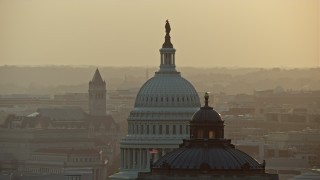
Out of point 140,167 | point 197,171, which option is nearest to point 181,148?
point 197,171

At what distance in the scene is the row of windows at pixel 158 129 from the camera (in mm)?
104875

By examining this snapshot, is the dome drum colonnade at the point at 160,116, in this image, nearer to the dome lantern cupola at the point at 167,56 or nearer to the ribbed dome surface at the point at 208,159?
the dome lantern cupola at the point at 167,56

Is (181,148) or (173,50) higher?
(173,50)

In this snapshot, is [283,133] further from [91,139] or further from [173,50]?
[173,50]

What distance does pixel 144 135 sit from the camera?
4136 inches

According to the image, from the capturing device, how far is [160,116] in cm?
10588

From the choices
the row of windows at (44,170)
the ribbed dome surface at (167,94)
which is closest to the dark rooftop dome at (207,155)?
the ribbed dome surface at (167,94)

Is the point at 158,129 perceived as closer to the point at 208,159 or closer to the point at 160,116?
the point at 160,116

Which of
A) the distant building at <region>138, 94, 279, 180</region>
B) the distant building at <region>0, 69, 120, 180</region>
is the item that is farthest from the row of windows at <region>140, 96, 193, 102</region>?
the distant building at <region>0, 69, 120, 180</region>

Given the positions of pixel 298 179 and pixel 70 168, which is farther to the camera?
pixel 70 168

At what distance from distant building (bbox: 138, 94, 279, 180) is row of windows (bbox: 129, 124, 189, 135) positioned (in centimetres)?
3608

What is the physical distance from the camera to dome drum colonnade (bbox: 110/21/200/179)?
4070 inches

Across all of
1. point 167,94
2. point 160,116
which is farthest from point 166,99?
point 160,116

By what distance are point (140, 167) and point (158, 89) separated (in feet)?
19.6
